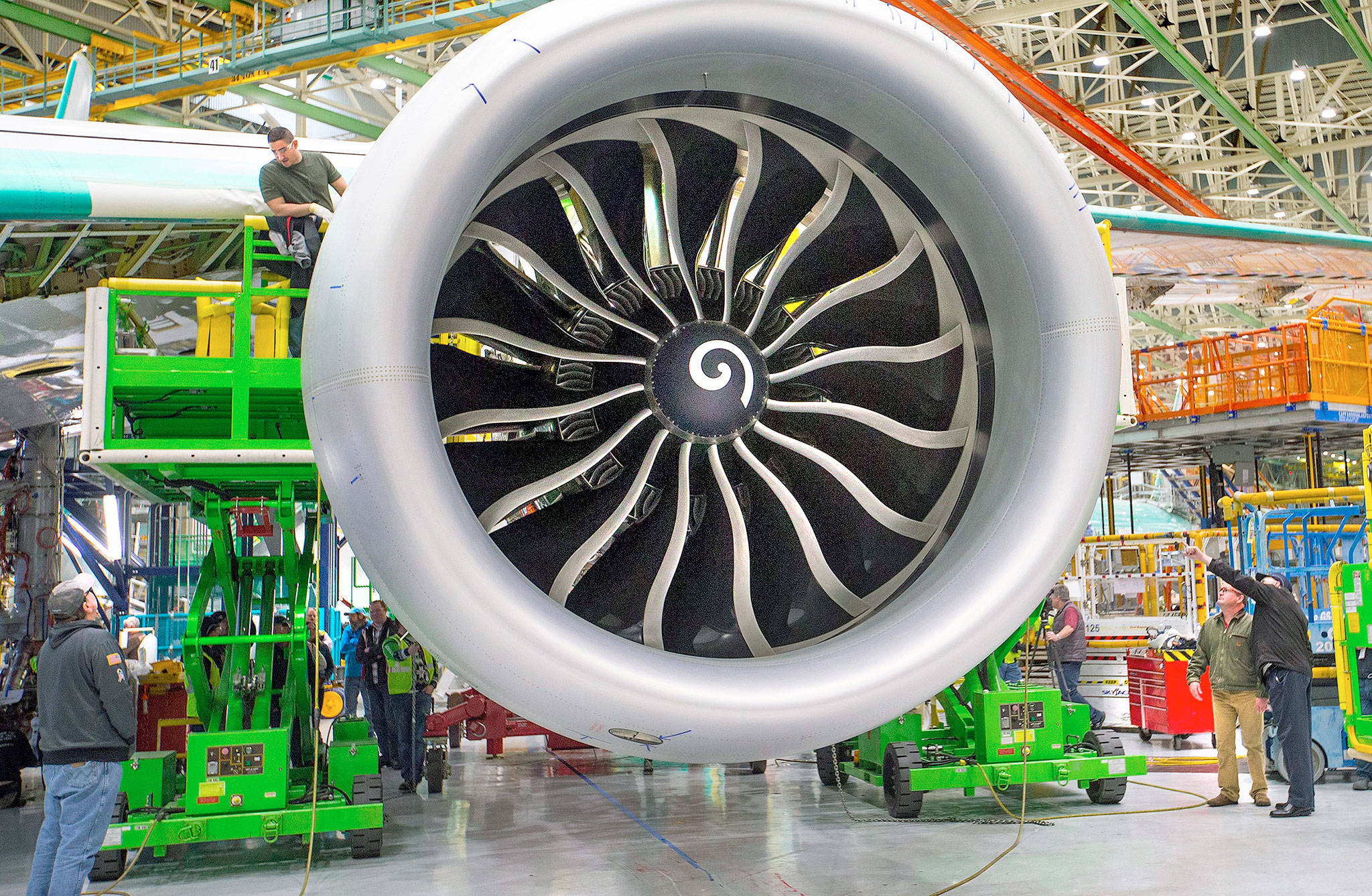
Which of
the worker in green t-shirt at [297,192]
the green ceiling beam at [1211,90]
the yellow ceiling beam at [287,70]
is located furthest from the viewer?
the green ceiling beam at [1211,90]

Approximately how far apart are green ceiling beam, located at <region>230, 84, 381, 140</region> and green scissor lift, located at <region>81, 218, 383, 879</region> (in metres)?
10.6

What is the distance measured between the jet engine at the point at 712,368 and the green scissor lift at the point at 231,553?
5.58 ft

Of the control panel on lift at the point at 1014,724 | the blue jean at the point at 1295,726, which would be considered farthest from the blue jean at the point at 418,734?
the blue jean at the point at 1295,726

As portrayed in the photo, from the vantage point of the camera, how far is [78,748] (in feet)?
16.4

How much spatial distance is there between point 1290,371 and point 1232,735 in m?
9.80

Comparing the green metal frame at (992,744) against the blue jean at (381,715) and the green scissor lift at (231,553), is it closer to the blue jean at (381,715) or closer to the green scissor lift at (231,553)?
the green scissor lift at (231,553)

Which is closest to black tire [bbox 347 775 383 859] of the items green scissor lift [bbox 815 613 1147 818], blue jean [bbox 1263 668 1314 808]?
green scissor lift [bbox 815 613 1147 818]

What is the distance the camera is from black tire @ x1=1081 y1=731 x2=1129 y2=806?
7867 millimetres

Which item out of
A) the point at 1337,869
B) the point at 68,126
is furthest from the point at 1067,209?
the point at 68,126

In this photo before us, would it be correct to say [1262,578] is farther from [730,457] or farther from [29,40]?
[29,40]

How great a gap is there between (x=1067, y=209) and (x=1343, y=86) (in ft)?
73.0

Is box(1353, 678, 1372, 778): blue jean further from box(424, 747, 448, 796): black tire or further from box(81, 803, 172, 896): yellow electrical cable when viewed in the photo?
box(81, 803, 172, 896): yellow electrical cable

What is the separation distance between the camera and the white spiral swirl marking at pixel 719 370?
3.44m

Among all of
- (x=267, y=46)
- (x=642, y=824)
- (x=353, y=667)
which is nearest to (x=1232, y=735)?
(x=642, y=824)
